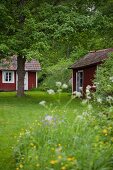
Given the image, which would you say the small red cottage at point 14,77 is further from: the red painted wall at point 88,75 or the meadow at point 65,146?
the meadow at point 65,146

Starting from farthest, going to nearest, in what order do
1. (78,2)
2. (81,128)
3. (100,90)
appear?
(78,2)
(100,90)
(81,128)

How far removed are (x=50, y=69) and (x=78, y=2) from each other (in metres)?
21.2

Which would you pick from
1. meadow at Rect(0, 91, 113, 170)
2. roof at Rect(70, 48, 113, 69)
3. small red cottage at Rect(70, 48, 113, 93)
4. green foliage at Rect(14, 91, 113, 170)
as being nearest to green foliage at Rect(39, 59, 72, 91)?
small red cottage at Rect(70, 48, 113, 93)

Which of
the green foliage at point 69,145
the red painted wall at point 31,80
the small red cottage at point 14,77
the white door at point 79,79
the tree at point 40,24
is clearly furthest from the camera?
the red painted wall at point 31,80

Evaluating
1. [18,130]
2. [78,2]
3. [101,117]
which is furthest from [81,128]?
[78,2]

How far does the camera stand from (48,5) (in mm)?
28312

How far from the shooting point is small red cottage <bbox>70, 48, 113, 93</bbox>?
104 feet

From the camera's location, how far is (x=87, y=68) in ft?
110

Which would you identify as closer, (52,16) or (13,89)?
(52,16)

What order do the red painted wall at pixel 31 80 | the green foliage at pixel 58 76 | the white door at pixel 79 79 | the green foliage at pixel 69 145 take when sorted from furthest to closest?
the red painted wall at pixel 31 80
the green foliage at pixel 58 76
the white door at pixel 79 79
the green foliage at pixel 69 145

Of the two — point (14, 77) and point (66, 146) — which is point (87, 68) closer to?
point (14, 77)

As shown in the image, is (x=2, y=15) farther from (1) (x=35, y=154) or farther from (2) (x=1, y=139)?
(1) (x=35, y=154)

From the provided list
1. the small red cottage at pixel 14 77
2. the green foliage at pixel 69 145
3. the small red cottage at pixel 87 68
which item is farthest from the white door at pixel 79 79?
the green foliage at pixel 69 145

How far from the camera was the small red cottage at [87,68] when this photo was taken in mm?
31766
